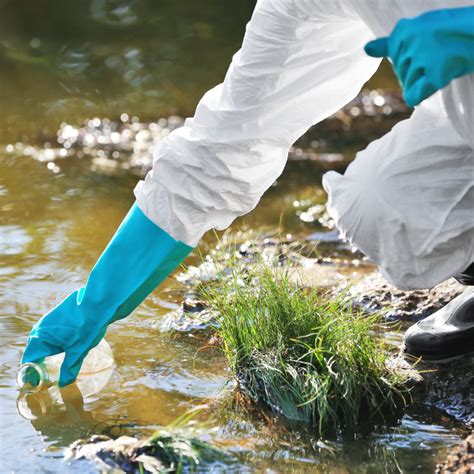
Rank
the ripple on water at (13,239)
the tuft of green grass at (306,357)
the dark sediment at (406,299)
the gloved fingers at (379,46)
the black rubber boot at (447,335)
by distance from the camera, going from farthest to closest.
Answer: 1. the ripple on water at (13,239)
2. the dark sediment at (406,299)
3. the black rubber boot at (447,335)
4. the tuft of green grass at (306,357)
5. the gloved fingers at (379,46)

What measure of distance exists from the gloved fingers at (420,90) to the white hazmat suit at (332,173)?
0.15 m

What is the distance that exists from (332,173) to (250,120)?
240 mm

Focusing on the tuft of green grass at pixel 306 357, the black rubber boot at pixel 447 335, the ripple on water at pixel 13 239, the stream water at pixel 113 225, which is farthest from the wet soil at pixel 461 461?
the ripple on water at pixel 13 239

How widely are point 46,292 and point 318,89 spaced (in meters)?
1.26

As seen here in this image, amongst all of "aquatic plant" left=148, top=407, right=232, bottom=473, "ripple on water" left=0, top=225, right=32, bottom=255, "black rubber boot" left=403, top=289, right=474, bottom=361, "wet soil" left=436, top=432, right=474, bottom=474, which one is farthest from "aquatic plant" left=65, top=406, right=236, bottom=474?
"ripple on water" left=0, top=225, right=32, bottom=255

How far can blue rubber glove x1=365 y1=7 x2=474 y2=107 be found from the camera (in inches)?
79.9

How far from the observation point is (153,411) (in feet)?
8.20

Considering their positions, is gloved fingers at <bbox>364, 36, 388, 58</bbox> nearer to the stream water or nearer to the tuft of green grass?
the tuft of green grass

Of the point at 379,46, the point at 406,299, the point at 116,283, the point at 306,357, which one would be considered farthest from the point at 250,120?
the point at 406,299

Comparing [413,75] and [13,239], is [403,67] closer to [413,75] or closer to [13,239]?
[413,75]

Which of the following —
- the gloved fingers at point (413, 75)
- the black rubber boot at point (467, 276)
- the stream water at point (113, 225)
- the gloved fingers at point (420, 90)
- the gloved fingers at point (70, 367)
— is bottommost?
the stream water at point (113, 225)

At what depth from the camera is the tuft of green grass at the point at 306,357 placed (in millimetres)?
2430

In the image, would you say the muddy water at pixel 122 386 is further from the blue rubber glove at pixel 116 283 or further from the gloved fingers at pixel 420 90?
the gloved fingers at pixel 420 90

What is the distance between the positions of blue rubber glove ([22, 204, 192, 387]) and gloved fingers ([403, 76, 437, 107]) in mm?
702
